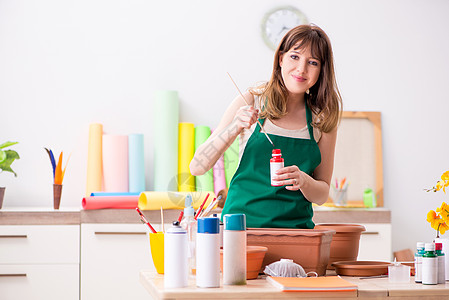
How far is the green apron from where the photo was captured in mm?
1945

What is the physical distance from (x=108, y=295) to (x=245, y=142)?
1.79 metres

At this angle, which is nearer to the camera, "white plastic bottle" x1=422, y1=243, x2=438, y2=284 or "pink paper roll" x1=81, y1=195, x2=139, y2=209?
"white plastic bottle" x1=422, y1=243, x2=438, y2=284

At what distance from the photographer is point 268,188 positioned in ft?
6.48

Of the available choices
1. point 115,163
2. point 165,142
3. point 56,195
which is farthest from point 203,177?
point 56,195

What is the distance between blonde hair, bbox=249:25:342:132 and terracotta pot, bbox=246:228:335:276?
1.63ft

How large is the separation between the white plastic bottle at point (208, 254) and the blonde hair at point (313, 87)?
2.17 ft

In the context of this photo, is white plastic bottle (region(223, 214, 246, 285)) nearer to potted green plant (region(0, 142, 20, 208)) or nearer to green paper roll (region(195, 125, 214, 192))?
green paper roll (region(195, 125, 214, 192))

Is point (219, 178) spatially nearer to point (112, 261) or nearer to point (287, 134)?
point (112, 261)

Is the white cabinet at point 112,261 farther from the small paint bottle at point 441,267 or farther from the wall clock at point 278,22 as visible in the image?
the small paint bottle at point 441,267

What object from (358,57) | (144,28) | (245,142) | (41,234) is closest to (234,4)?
(144,28)

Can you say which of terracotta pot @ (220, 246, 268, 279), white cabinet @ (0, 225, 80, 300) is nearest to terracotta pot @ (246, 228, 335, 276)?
terracotta pot @ (220, 246, 268, 279)

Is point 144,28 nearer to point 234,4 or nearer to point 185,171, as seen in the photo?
point 234,4

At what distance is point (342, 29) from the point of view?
420 cm

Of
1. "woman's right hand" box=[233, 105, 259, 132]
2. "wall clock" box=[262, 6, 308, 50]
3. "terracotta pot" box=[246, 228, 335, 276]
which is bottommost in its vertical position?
"terracotta pot" box=[246, 228, 335, 276]
